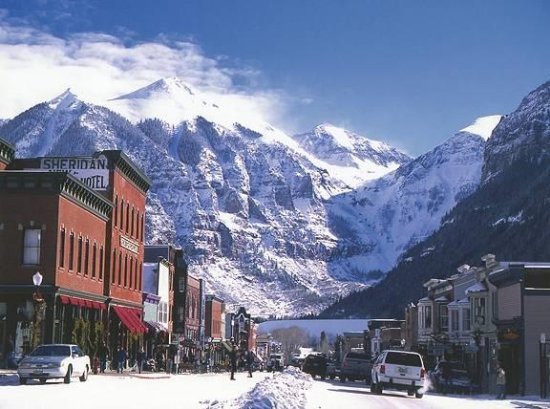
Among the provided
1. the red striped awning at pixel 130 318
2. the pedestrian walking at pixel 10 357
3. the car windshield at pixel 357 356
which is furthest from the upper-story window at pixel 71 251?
the car windshield at pixel 357 356

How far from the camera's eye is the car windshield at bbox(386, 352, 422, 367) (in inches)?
1778

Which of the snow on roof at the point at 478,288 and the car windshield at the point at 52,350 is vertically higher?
the snow on roof at the point at 478,288

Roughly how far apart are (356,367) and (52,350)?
30.6 meters

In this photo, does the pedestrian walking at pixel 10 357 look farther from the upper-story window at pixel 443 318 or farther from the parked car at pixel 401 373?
the upper-story window at pixel 443 318

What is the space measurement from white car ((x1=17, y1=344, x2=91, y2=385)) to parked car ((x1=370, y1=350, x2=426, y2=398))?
13.3 m

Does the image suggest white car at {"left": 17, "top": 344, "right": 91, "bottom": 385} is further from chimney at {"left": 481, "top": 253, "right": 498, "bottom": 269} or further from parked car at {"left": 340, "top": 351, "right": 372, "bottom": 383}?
chimney at {"left": 481, "top": 253, "right": 498, "bottom": 269}

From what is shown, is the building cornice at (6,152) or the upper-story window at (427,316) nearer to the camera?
the building cornice at (6,152)

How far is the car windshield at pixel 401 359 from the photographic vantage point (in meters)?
45.2

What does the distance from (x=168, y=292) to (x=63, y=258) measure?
146 ft

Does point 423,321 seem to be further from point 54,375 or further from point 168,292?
point 54,375

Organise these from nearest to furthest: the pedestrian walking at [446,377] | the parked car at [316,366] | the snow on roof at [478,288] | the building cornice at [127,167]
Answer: the pedestrian walking at [446,377] → the building cornice at [127,167] → the snow on roof at [478,288] → the parked car at [316,366]

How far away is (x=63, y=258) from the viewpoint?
180 feet

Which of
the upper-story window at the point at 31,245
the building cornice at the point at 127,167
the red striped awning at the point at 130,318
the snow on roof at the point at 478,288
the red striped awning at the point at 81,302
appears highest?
the building cornice at the point at 127,167

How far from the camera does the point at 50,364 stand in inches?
1561
